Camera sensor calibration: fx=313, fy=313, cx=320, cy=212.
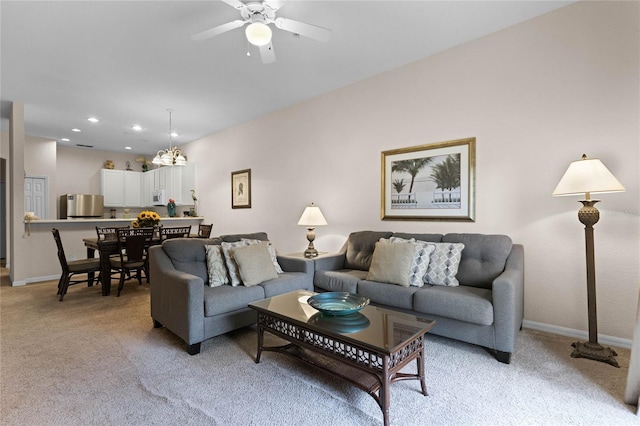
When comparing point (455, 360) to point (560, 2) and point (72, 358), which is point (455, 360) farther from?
point (560, 2)

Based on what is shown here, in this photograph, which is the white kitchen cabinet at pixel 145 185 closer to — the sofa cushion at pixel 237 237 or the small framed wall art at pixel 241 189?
the small framed wall art at pixel 241 189

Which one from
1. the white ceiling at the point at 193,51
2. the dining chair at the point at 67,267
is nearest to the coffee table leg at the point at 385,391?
the white ceiling at the point at 193,51

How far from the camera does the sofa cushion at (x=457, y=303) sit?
7.61ft

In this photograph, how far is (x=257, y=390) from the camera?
6.46 ft

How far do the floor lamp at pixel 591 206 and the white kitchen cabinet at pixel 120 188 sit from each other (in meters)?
8.86

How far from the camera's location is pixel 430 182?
11.5 ft

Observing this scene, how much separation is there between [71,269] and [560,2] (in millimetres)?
6061

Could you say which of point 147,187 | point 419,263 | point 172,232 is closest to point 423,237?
point 419,263

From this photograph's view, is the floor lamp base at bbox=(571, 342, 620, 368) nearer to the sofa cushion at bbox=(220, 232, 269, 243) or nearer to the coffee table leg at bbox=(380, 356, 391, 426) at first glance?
the coffee table leg at bbox=(380, 356, 391, 426)

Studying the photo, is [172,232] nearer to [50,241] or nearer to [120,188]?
[50,241]

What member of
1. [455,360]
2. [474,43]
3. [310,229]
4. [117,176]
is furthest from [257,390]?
[117,176]

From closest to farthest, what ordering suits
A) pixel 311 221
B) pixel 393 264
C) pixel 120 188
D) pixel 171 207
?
pixel 393 264
pixel 311 221
pixel 171 207
pixel 120 188

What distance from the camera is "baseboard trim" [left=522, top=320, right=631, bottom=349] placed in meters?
2.50

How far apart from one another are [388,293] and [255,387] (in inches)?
53.9
